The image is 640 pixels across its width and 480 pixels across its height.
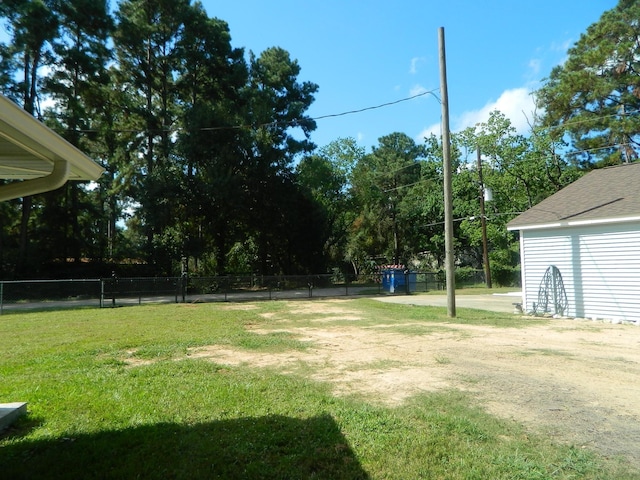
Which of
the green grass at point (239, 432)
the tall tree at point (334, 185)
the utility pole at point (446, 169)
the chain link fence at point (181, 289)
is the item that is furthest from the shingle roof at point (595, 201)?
the tall tree at point (334, 185)

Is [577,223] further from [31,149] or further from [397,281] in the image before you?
[397,281]

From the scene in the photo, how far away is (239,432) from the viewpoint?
3.71 m

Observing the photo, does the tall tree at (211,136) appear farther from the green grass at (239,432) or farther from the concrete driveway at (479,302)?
the green grass at (239,432)

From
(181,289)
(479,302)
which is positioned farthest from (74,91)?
(479,302)

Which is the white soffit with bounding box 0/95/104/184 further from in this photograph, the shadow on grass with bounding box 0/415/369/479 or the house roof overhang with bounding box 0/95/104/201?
the shadow on grass with bounding box 0/415/369/479

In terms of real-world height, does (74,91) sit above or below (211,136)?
above

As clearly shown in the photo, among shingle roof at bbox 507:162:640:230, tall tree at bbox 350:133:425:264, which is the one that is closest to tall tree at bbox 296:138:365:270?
tall tree at bbox 350:133:425:264

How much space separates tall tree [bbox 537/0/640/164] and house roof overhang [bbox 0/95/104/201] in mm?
30953

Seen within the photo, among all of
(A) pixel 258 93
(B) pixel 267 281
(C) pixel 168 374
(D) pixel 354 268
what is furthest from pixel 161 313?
(D) pixel 354 268

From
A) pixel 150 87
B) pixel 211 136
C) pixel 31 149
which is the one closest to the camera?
pixel 31 149

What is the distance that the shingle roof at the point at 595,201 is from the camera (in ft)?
36.3

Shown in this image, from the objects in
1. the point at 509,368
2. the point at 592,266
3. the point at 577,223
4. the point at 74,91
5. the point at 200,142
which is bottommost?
the point at 509,368

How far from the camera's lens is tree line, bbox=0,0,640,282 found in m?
25.6

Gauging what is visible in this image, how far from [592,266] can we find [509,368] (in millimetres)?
7372
